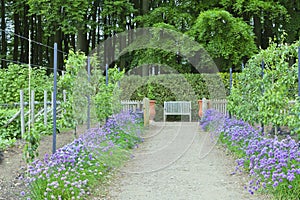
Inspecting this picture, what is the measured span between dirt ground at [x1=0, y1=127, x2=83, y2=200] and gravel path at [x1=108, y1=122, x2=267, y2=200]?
3.77 feet

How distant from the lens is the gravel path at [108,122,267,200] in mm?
4816

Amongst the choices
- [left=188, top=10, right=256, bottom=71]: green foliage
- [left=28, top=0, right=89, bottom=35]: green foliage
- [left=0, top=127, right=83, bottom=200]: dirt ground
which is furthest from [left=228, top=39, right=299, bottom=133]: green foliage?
[left=28, top=0, right=89, bottom=35]: green foliage

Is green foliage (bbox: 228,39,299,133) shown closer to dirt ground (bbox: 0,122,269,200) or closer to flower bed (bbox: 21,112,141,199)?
dirt ground (bbox: 0,122,269,200)

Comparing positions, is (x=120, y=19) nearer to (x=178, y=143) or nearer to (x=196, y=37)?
(x=196, y=37)

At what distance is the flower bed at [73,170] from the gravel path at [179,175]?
10.9 inches

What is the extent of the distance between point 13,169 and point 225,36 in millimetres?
12382

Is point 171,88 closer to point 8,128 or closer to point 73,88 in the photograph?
point 8,128

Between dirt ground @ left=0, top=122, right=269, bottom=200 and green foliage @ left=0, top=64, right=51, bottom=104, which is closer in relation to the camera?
dirt ground @ left=0, top=122, right=269, bottom=200

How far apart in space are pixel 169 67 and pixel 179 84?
6.01 ft

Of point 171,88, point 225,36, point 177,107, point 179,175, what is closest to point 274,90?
point 179,175

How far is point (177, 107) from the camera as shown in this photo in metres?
15.4

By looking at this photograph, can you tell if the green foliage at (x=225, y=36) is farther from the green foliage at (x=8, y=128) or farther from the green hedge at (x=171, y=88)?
the green foliage at (x=8, y=128)

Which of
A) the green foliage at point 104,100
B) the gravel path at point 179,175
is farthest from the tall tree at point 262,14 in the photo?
the gravel path at point 179,175

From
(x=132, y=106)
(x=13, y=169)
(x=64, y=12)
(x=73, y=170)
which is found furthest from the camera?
(x=64, y=12)
